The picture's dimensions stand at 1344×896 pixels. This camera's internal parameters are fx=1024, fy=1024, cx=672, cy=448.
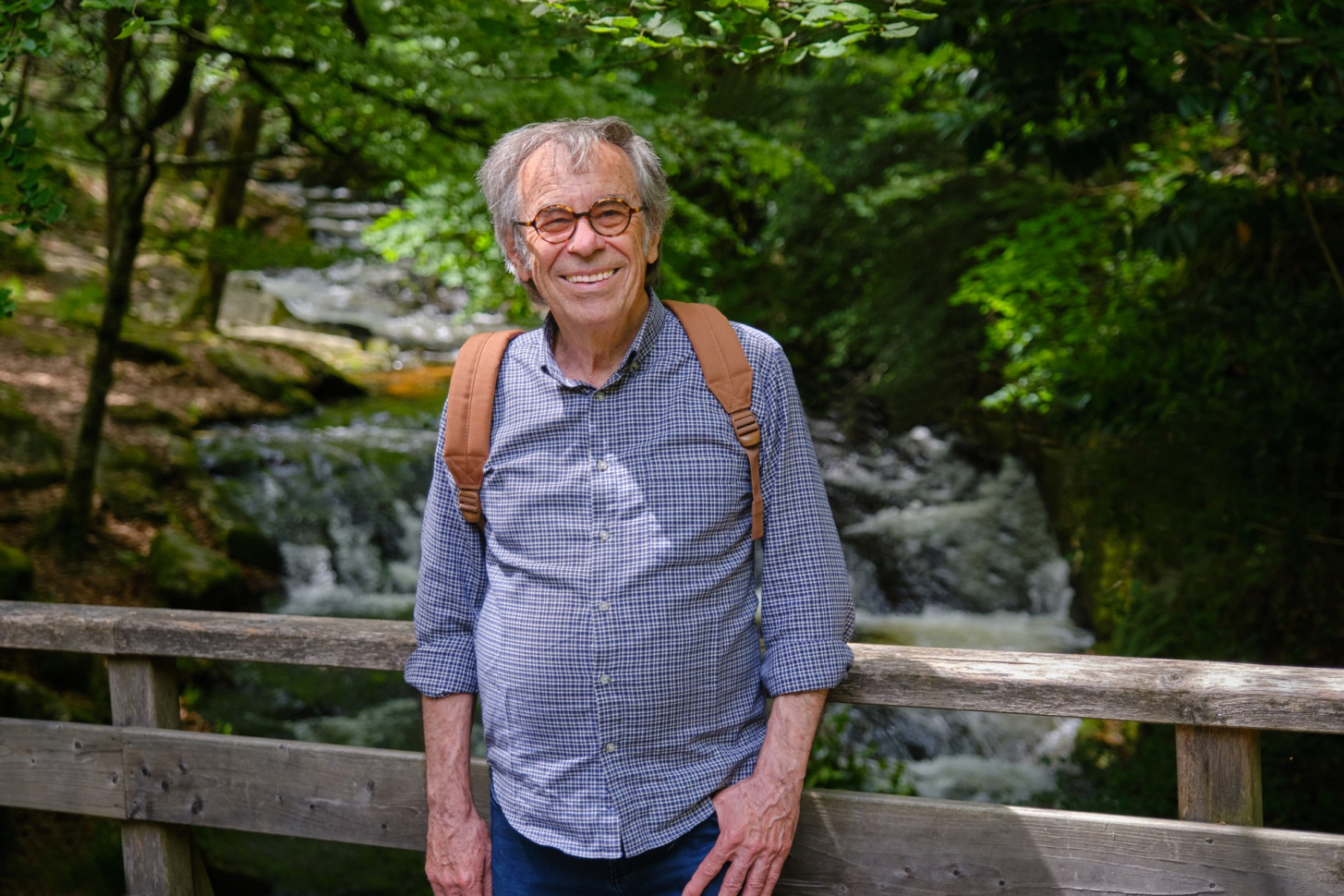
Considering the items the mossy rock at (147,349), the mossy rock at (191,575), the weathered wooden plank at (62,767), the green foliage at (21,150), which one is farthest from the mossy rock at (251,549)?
the green foliage at (21,150)

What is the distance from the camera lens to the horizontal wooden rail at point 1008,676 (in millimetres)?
1832

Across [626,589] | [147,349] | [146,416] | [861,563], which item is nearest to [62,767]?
[626,589]

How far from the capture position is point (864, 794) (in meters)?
2.09

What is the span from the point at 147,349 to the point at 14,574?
5190 mm

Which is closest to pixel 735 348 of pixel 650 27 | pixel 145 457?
pixel 650 27

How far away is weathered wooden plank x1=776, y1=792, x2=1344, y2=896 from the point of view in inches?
73.4

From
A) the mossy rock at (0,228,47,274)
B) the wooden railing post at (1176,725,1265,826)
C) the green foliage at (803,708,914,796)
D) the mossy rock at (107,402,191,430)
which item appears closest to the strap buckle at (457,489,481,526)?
the wooden railing post at (1176,725,1265,826)

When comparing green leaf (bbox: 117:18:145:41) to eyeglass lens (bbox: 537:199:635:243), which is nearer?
eyeglass lens (bbox: 537:199:635:243)

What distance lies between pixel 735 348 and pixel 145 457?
7.20 m

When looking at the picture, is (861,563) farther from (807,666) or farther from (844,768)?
(807,666)

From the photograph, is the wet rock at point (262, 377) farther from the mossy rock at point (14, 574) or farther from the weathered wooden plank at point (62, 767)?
the weathered wooden plank at point (62, 767)

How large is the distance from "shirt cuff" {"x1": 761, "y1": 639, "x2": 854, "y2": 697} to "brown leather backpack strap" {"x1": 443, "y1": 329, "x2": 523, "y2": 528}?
61 centimetres

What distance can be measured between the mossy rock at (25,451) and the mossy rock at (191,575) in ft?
3.24

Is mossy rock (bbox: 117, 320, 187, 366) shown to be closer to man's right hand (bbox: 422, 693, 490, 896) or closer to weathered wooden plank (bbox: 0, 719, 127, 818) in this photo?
weathered wooden plank (bbox: 0, 719, 127, 818)
